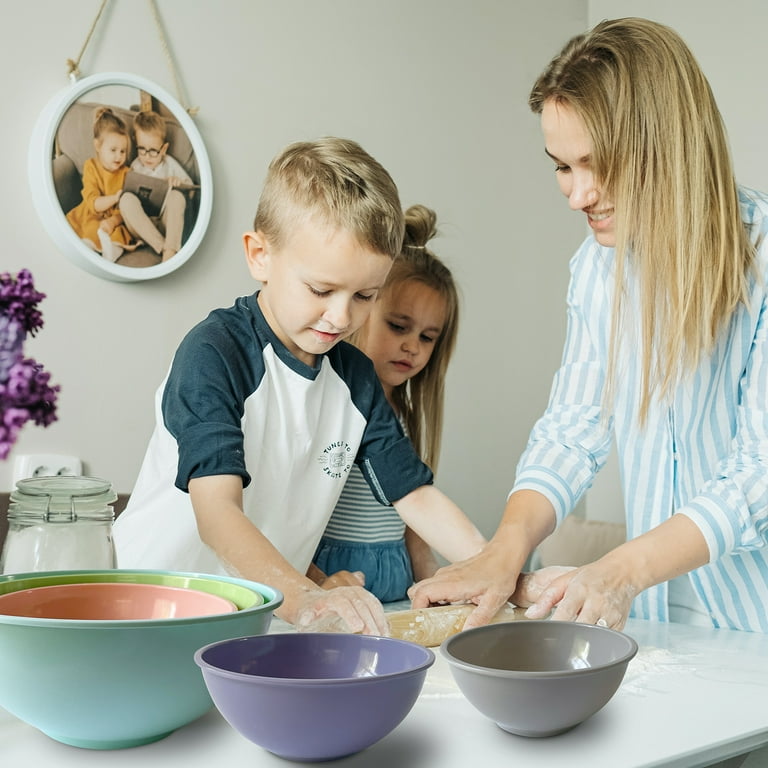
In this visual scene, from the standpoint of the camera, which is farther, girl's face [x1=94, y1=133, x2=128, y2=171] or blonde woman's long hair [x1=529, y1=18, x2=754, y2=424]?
girl's face [x1=94, y1=133, x2=128, y2=171]

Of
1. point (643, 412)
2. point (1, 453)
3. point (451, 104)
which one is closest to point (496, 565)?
point (643, 412)

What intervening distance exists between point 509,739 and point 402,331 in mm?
1127

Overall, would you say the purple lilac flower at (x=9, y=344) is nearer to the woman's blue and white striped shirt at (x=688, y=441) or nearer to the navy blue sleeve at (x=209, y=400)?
the navy blue sleeve at (x=209, y=400)

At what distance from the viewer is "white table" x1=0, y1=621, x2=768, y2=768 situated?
54 cm

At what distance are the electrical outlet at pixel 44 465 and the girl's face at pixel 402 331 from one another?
0.66 metres

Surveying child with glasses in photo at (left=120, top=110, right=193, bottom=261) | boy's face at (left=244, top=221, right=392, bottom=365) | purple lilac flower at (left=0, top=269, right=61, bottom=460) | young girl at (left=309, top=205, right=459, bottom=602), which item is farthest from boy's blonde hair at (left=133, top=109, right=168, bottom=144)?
purple lilac flower at (left=0, top=269, right=61, bottom=460)

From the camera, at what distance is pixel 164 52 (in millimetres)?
1924

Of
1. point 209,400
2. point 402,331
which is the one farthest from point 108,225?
point 209,400

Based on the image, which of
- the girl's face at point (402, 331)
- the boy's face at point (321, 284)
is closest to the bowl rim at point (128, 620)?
the boy's face at point (321, 284)

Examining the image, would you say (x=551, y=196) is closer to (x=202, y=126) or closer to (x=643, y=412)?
(x=202, y=126)

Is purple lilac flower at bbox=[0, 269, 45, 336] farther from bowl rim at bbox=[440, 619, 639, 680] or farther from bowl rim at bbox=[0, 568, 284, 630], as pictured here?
bowl rim at bbox=[440, 619, 639, 680]

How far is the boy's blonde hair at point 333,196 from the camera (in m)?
1.16

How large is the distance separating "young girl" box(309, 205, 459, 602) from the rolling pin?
0.45 metres

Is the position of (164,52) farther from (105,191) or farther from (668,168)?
(668,168)
